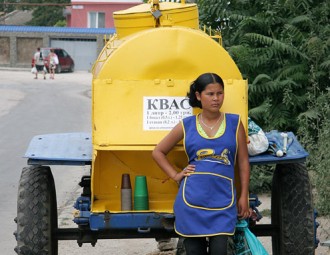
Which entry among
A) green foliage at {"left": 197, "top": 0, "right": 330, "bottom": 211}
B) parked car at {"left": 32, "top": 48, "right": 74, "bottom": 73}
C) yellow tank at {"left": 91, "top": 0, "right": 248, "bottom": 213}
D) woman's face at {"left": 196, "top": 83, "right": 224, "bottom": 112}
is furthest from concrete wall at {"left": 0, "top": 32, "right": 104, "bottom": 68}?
woman's face at {"left": 196, "top": 83, "right": 224, "bottom": 112}

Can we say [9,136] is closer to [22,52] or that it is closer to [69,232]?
[69,232]

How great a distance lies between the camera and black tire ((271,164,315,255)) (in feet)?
22.5

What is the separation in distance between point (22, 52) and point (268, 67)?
53457mm

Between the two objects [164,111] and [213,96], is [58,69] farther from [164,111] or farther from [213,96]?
[213,96]

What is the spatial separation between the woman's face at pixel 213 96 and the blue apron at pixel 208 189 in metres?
Result: 0.15

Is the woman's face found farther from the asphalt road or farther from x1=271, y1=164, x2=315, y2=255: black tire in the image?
the asphalt road

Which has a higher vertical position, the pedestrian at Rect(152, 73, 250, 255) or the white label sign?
the white label sign

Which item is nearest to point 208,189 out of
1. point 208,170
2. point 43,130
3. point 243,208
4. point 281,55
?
point 208,170

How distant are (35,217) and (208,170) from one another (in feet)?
4.77

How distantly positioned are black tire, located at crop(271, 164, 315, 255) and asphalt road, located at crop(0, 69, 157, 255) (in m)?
2.24

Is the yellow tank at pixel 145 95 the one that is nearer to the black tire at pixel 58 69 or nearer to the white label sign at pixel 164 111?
the white label sign at pixel 164 111

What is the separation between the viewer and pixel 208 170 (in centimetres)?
607

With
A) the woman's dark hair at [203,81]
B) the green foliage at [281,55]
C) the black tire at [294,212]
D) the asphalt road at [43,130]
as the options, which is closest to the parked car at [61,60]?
the asphalt road at [43,130]

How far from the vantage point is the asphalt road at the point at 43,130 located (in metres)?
9.30
